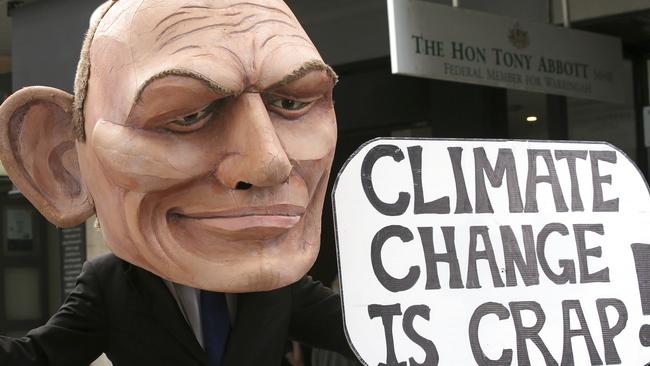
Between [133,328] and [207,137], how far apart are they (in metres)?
0.52

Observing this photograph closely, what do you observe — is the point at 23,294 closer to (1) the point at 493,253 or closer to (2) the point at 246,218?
(1) the point at 493,253

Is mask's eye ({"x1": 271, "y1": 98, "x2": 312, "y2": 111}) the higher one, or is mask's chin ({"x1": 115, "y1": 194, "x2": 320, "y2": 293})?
mask's eye ({"x1": 271, "y1": 98, "x2": 312, "y2": 111})

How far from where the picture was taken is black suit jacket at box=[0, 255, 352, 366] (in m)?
A: 2.55

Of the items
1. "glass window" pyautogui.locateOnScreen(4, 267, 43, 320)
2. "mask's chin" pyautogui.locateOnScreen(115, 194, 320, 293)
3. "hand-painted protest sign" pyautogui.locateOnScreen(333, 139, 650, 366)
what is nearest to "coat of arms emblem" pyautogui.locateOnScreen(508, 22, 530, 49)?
"hand-painted protest sign" pyautogui.locateOnScreen(333, 139, 650, 366)

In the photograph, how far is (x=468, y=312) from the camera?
273 cm

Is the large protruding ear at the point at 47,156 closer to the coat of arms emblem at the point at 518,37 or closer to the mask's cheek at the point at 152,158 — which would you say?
A: the mask's cheek at the point at 152,158

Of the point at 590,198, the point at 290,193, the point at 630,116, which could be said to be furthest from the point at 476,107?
the point at 290,193

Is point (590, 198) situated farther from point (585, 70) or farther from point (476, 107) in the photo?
point (476, 107)

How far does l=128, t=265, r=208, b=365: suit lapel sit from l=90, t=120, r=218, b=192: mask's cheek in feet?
1.05

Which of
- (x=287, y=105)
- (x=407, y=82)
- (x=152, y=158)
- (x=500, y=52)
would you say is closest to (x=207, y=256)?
(x=152, y=158)

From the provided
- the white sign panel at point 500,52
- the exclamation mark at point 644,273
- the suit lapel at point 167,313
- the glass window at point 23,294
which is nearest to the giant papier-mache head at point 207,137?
the suit lapel at point 167,313

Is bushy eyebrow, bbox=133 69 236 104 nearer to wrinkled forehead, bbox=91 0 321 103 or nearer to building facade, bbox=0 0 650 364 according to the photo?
wrinkled forehead, bbox=91 0 321 103

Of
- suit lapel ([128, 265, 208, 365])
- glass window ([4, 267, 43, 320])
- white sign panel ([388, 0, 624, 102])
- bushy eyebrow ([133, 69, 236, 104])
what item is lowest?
glass window ([4, 267, 43, 320])

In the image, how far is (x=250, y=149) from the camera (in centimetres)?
229
